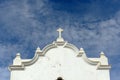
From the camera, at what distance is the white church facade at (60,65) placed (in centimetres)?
2247

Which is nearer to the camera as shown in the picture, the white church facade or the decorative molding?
the white church facade

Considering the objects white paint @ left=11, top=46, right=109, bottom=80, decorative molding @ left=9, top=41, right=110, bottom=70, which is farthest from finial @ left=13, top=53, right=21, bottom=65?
white paint @ left=11, top=46, right=109, bottom=80

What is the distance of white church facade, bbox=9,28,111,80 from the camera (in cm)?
2247

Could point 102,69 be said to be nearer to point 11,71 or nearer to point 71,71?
point 71,71

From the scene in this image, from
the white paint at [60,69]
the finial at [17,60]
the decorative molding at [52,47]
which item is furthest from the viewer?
the finial at [17,60]

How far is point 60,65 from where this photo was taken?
22750 mm

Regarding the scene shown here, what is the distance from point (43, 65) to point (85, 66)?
2.68 m

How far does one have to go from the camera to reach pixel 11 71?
74.6 feet

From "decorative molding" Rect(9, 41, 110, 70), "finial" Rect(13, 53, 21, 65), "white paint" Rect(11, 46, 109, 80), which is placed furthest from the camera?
"finial" Rect(13, 53, 21, 65)

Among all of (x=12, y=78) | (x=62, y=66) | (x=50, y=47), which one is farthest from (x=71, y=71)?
(x=12, y=78)

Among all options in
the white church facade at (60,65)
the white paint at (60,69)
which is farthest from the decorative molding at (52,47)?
the white paint at (60,69)

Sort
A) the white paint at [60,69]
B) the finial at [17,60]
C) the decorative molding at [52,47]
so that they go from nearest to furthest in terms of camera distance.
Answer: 1. the white paint at [60,69]
2. the decorative molding at [52,47]
3. the finial at [17,60]

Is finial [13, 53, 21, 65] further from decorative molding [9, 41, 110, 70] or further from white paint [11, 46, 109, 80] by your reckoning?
white paint [11, 46, 109, 80]

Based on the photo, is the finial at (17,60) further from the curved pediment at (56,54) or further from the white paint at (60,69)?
the white paint at (60,69)
